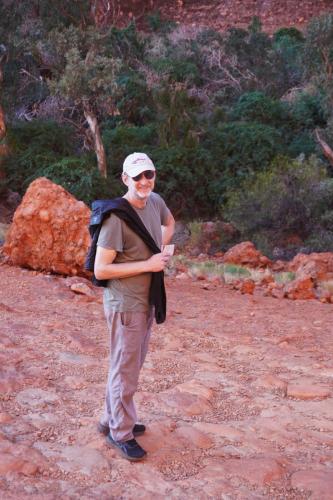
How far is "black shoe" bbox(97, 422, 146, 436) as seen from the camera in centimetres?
376

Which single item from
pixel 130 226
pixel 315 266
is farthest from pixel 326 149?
pixel 130 226

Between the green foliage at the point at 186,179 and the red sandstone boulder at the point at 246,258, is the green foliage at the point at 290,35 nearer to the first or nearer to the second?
the green foliage at the point at 186,179

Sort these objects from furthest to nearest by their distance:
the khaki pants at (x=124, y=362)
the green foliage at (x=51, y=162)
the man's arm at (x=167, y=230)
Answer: the green foliage at (x=51, y=162), the man's arm at (x=167, y=230), the khaki pants at (x=124, y=362)

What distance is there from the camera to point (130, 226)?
3318 millimetres

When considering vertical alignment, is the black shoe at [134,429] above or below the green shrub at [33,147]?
below

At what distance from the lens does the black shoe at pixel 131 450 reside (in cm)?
349

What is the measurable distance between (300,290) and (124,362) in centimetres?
617

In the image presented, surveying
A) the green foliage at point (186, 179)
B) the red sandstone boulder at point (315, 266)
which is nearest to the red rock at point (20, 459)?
the red sandstone boulder at point (315, 266)

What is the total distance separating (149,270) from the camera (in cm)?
331

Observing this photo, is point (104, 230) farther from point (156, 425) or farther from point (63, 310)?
point (63, 310)

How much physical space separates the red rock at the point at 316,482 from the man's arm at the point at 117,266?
1209 millimetres

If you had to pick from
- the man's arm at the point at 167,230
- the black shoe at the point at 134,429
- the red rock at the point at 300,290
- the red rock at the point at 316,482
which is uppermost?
the man's arm at the point at 167,230

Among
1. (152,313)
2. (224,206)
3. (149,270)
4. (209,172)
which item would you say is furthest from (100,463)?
(209,172)

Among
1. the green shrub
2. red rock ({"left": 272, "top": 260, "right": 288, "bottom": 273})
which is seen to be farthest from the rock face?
the green shrub
